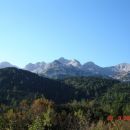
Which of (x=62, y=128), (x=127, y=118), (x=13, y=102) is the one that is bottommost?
(x=13, y=102)

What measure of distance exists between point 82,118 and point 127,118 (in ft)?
6.68

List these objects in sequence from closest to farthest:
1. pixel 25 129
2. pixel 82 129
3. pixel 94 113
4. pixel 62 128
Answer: pixel 82 129
pixel 25 129
pixel 62 128
pixel 94 113

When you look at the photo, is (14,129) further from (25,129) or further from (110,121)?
(110,121)

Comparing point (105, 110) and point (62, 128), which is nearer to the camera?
point (62, 128)

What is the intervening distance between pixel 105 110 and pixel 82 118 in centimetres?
11703

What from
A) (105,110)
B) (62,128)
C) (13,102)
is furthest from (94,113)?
(62,128)

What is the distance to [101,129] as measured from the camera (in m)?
13.5

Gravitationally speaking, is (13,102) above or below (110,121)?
below

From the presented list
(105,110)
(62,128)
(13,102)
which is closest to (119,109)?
(105,110)

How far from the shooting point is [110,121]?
621 inches

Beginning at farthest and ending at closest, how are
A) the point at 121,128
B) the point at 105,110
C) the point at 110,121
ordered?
the point at 105,110, the point at 110,121, the point at 121,128

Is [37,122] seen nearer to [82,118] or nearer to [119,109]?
[82,118]

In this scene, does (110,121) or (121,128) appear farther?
(110,121)

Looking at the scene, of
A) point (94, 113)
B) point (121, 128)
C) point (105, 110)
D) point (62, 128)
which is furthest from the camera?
point (105, 110)
